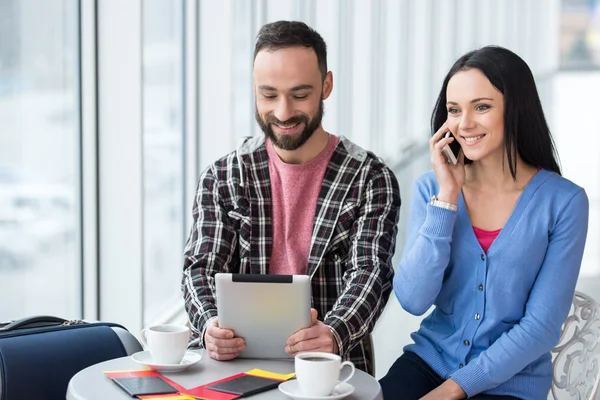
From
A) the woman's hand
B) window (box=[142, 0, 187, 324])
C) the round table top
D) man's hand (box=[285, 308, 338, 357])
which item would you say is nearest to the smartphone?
the woman's hand

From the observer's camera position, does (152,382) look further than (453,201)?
No

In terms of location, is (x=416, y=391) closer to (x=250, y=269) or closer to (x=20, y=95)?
(x=250, y=269)

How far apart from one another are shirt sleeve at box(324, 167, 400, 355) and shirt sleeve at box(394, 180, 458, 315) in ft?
0.24

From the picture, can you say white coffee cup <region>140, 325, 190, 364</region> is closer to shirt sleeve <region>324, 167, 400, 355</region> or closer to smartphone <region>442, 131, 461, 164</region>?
shirt sleeve <region>324, 167, 400, 355</region>

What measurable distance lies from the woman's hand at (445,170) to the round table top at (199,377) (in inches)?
22.2

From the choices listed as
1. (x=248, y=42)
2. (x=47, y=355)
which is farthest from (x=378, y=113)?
(x=47, y=355)

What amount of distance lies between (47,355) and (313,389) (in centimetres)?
71

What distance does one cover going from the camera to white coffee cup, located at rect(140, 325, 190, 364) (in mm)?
1715

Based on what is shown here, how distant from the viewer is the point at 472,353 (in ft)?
6.69

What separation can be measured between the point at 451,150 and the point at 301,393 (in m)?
0.89

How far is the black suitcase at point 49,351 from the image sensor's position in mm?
1821

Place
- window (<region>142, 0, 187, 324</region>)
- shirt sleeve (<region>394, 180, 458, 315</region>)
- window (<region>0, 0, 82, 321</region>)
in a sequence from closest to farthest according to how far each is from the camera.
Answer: shirt sleeve (<region>394, 180, 458, 315</region>)
window (<region>0, 0, 82, 321</region>)
window (<region>142, 0, 187, 324</region>)

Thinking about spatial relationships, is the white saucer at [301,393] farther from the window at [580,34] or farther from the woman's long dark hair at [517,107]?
the window at [580,34]

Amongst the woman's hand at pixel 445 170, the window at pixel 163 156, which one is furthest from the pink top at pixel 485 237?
the window at pixel 163 156
